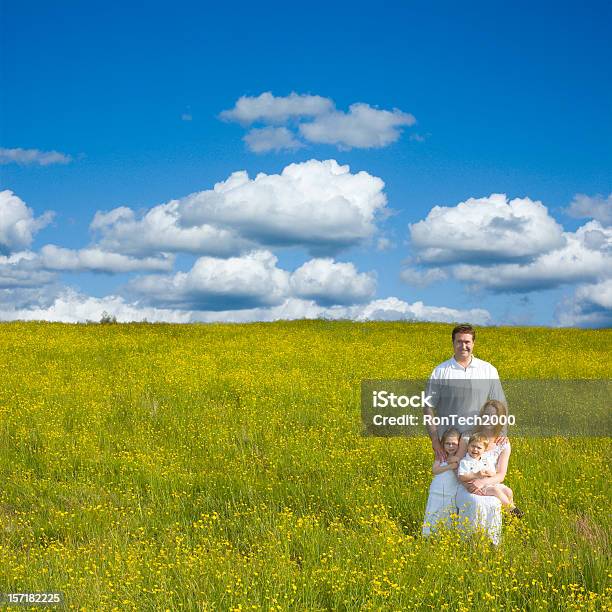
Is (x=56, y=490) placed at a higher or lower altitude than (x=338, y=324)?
lower

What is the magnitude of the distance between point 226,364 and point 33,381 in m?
5.30

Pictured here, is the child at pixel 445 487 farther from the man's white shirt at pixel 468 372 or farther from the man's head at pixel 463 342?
the man's head at pixel 463 342

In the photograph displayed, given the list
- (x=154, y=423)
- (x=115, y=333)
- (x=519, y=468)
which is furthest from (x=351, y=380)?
(x=115, y=333)

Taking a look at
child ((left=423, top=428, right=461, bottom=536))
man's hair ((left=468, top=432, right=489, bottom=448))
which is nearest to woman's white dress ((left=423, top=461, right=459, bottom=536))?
child ((left=423, top=428, right=461, bottom=536))

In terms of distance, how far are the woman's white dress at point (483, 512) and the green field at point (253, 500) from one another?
0.18m

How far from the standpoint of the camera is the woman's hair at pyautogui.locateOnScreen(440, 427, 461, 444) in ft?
19.8

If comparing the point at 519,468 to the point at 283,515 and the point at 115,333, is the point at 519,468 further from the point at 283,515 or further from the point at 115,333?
the point at 115,333

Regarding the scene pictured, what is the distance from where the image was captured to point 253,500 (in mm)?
8250

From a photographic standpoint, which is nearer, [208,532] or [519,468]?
[208,532]

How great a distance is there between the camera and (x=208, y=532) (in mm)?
6980

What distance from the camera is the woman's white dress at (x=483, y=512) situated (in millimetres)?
5938
